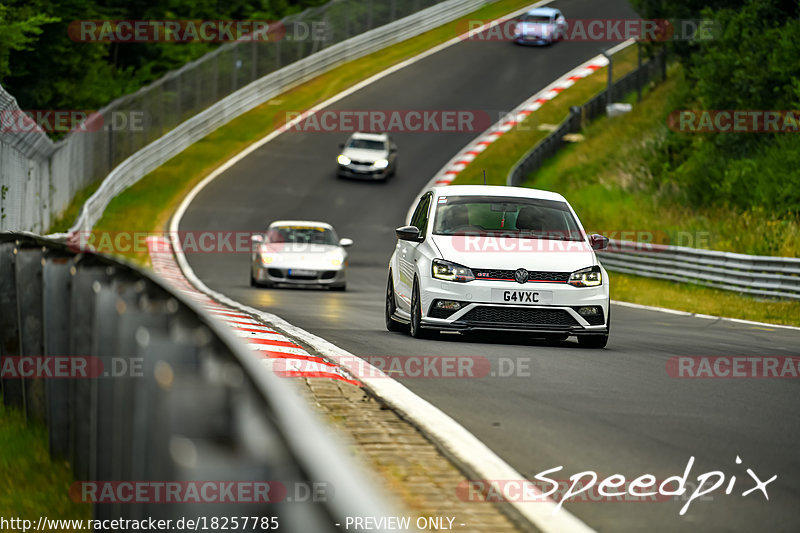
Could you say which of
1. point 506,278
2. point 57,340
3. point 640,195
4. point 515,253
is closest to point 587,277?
point 515,253

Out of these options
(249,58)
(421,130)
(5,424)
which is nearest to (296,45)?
(249,58)

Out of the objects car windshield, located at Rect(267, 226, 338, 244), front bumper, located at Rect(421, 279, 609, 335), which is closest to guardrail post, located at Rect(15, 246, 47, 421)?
front bumper, located at Rect(421, 279, 609, 335)

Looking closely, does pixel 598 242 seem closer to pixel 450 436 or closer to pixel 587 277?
pixel 587 277

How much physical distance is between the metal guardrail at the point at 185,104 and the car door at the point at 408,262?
19.4ft

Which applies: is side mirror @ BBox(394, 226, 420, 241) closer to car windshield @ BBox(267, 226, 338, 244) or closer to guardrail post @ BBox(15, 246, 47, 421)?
guardrail post @ BBox(15, 246, 47, 421)

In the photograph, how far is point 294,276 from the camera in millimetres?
24594

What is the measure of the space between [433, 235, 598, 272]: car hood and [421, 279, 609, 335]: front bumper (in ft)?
0.74

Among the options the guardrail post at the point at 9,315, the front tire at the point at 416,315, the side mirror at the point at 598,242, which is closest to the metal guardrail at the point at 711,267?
the side mirror at the point at 598,242

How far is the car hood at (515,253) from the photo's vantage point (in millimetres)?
12844

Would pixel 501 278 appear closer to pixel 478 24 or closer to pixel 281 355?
pixel 281 355

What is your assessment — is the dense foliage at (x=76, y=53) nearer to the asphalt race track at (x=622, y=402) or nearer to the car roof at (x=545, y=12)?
the car roof at (x=545, y=12)

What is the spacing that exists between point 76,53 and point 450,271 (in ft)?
126

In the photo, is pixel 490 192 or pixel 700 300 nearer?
pixel 490 192

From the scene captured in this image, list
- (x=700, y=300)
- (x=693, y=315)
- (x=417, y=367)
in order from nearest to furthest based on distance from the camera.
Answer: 1. (x=417, y=367)
2. (x=693, y=315)
3. (x=700, y=300)
